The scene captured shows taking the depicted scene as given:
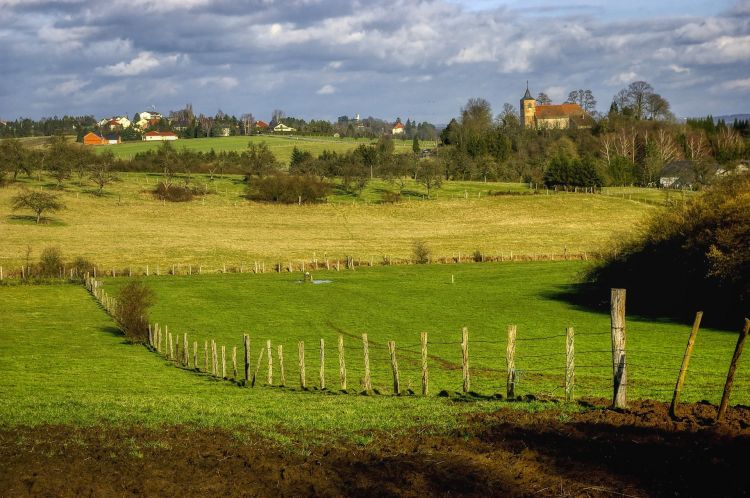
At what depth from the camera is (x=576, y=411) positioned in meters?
16.5

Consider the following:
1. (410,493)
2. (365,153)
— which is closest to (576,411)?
(410,493)

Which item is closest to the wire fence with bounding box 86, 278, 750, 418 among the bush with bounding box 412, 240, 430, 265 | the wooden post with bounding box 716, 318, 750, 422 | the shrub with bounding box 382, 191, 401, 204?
the wooden post with bounding box 716, 318, 750, 422

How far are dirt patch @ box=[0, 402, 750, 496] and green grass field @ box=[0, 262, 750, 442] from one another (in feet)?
5.35

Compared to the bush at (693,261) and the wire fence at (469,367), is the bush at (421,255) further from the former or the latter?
the wire fence at (469,367)

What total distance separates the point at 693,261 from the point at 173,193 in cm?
8939

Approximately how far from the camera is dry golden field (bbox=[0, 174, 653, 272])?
3354 inches

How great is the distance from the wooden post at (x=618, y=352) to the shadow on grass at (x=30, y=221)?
91.1 m

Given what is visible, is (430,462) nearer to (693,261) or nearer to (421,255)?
(693,261)

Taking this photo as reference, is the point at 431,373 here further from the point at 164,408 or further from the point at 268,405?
the point at 164,408

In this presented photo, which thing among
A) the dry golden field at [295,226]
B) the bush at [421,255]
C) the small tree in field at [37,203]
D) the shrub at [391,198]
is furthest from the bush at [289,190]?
the bush at [421,255]

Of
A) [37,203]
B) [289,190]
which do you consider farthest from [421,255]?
[37,203]

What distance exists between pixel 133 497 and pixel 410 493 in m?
4.03

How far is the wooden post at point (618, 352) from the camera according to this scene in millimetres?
16203

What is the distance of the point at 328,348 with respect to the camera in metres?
40.2
